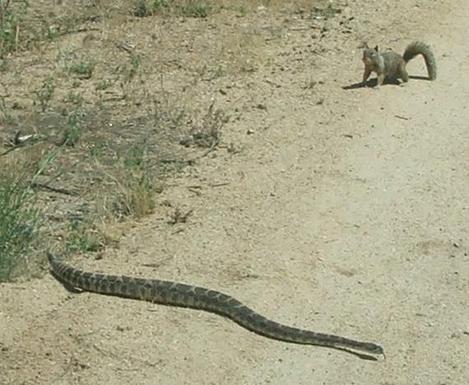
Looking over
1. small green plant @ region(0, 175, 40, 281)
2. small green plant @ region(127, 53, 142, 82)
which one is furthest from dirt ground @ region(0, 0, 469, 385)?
small green plant @ region(127, 53, 142, 82)

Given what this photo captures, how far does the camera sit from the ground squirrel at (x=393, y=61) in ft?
37.8

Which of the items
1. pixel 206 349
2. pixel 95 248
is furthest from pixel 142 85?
pixel 206 349

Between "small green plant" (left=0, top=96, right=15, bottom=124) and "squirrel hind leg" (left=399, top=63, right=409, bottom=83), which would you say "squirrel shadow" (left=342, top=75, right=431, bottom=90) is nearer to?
"squirrel hind leg" (left=399, top=63, right=409, bottom=83)

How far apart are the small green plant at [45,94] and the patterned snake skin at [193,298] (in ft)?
10.7

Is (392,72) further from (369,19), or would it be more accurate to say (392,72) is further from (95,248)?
(95,248)

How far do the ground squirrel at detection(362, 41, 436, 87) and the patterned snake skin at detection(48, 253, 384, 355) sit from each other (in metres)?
4.38

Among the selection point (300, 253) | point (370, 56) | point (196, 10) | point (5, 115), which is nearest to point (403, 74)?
point (370, 56)

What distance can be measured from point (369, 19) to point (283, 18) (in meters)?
0.94

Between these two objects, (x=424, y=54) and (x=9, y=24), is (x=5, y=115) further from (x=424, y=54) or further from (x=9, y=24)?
(x=424, y=54)

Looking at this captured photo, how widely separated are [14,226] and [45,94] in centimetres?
347

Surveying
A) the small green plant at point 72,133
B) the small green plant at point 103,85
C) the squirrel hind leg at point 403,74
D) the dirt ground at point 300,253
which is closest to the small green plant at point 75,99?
the small green plant at point 103,85

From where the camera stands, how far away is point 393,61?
11.5m

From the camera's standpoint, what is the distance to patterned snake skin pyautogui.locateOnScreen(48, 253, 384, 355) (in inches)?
284

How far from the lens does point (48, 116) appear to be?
36.3ft
